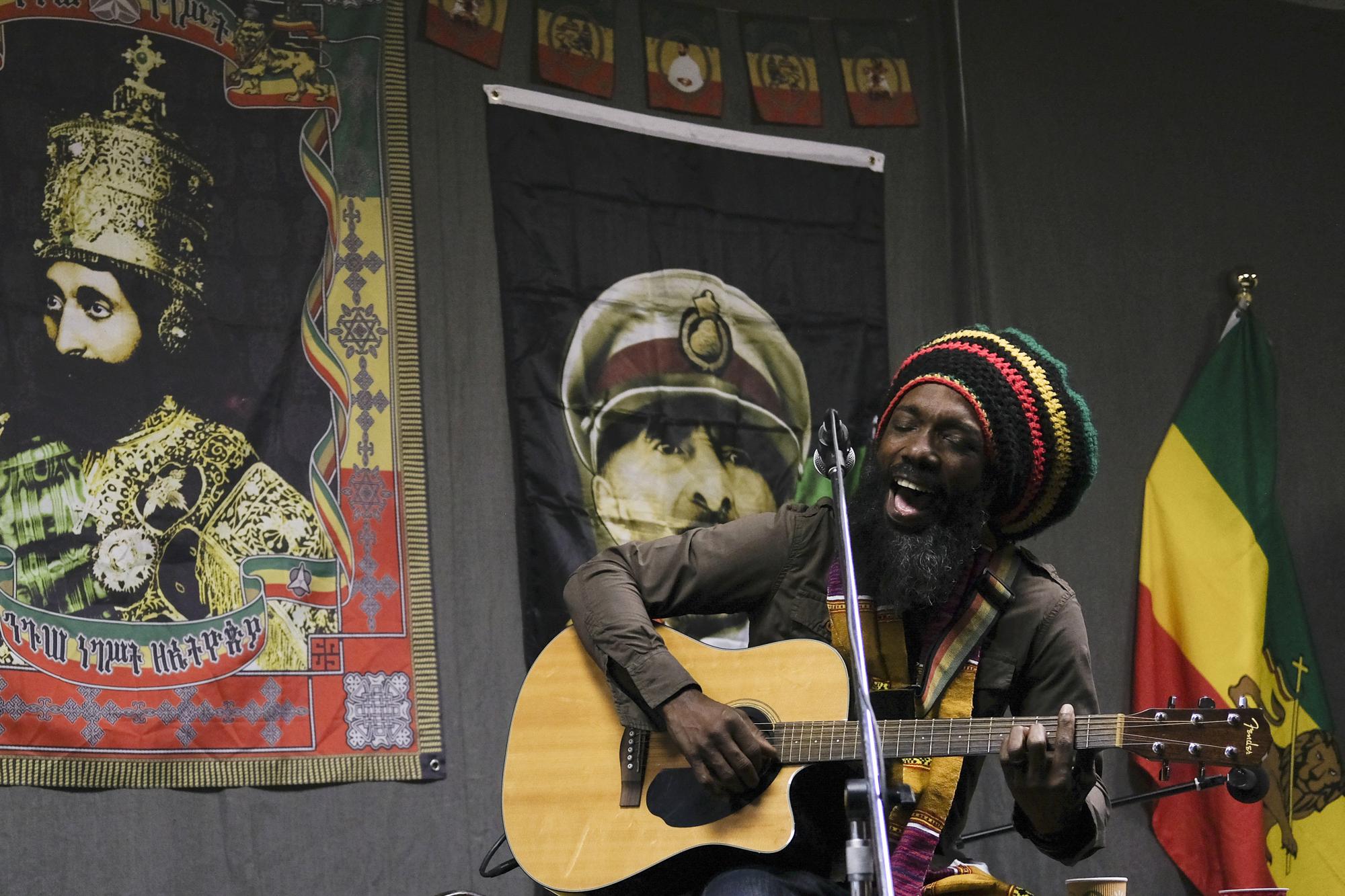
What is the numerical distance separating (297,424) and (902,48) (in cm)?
265

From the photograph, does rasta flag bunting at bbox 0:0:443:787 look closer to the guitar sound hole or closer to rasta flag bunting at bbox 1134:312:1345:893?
the guitar sound hole

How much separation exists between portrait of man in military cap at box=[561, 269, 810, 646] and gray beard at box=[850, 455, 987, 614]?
162cm

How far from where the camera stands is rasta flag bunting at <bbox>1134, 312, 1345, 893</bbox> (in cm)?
508

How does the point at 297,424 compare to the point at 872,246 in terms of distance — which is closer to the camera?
the point at 297,424

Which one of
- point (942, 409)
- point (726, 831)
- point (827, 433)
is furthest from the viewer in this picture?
point (942, 409)

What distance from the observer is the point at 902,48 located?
5.45 metres

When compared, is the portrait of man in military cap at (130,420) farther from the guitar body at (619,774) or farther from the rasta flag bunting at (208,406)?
the guitar body at (619,774)

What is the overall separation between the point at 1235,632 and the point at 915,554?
280cm

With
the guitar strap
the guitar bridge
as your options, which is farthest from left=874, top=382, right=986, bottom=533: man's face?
the guitar bridge

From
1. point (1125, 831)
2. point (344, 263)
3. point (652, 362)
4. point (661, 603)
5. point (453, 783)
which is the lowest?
point (1125, 831)

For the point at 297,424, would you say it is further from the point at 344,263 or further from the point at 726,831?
the point at 726,831

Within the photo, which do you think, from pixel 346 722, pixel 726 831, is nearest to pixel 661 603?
pixel 726 831

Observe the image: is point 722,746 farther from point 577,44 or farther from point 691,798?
point 577,44

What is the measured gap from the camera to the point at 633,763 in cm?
287
